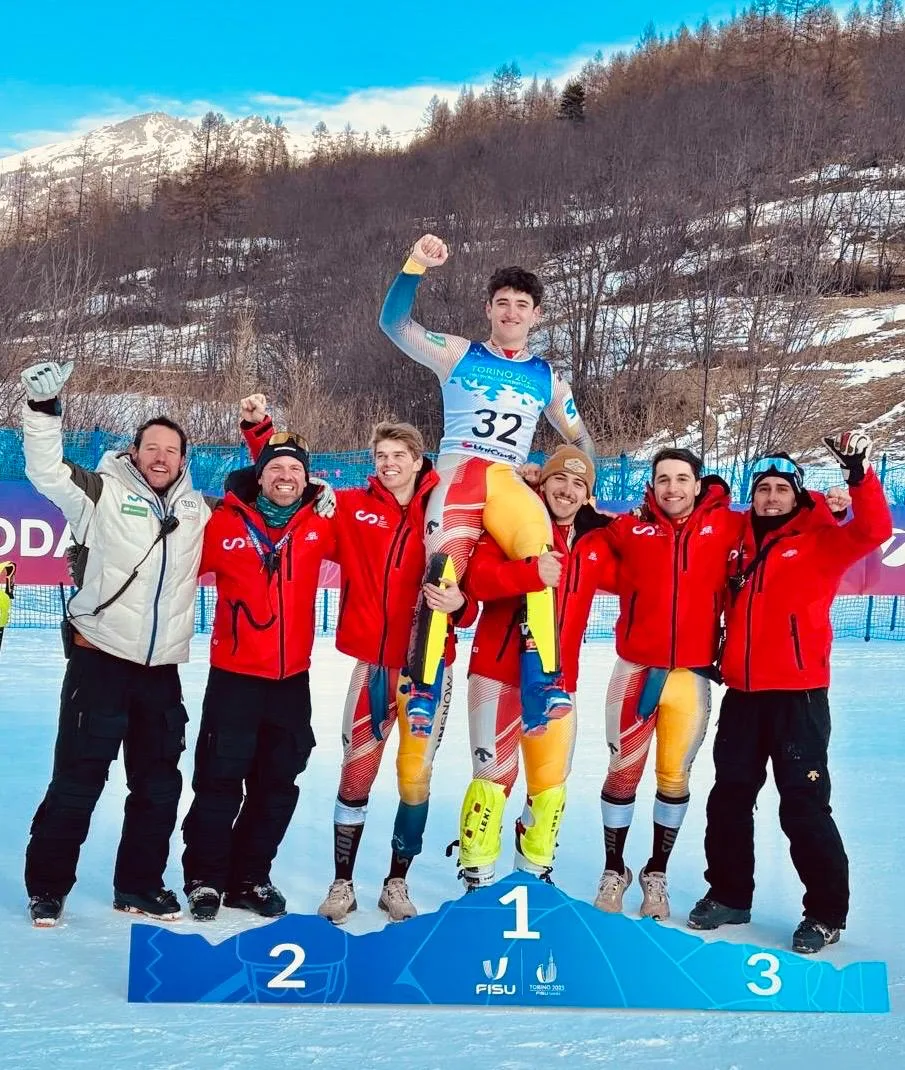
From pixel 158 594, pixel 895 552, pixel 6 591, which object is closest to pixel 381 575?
pixel 158 594

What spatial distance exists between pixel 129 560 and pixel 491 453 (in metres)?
1.48

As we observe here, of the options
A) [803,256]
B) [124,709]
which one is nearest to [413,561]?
[124,709]

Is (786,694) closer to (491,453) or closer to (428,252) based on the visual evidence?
(491,453)

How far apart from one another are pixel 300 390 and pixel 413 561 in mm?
21622

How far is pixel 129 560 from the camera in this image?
13.8ft

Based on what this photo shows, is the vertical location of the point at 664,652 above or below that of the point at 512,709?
above

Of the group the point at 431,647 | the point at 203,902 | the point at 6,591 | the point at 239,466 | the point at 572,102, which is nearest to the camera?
the point at 431,647

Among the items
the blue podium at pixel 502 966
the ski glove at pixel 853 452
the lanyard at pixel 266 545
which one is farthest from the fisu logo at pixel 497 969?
the ski glove at pixel 853 452

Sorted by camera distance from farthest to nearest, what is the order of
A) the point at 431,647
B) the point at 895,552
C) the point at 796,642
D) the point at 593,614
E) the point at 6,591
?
the point at 593,614 < the point at 895,552 < the point at 6,591 < the point at 796,642 < the point at 431,647

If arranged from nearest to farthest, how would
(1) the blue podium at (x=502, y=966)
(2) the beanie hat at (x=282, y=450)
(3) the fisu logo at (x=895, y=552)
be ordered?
1. (1) the blue podium at (x=502, y=966)
2. (2) the beanie hat at (x=282, y=450)
3. (3) the fisu logo at (x=895, y=552)

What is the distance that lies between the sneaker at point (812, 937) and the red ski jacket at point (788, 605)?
2.85 feet

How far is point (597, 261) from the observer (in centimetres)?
3669

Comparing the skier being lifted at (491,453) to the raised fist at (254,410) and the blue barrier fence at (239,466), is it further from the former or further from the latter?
the blue barrier fence at (239,466)

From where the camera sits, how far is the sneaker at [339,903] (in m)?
4.21
